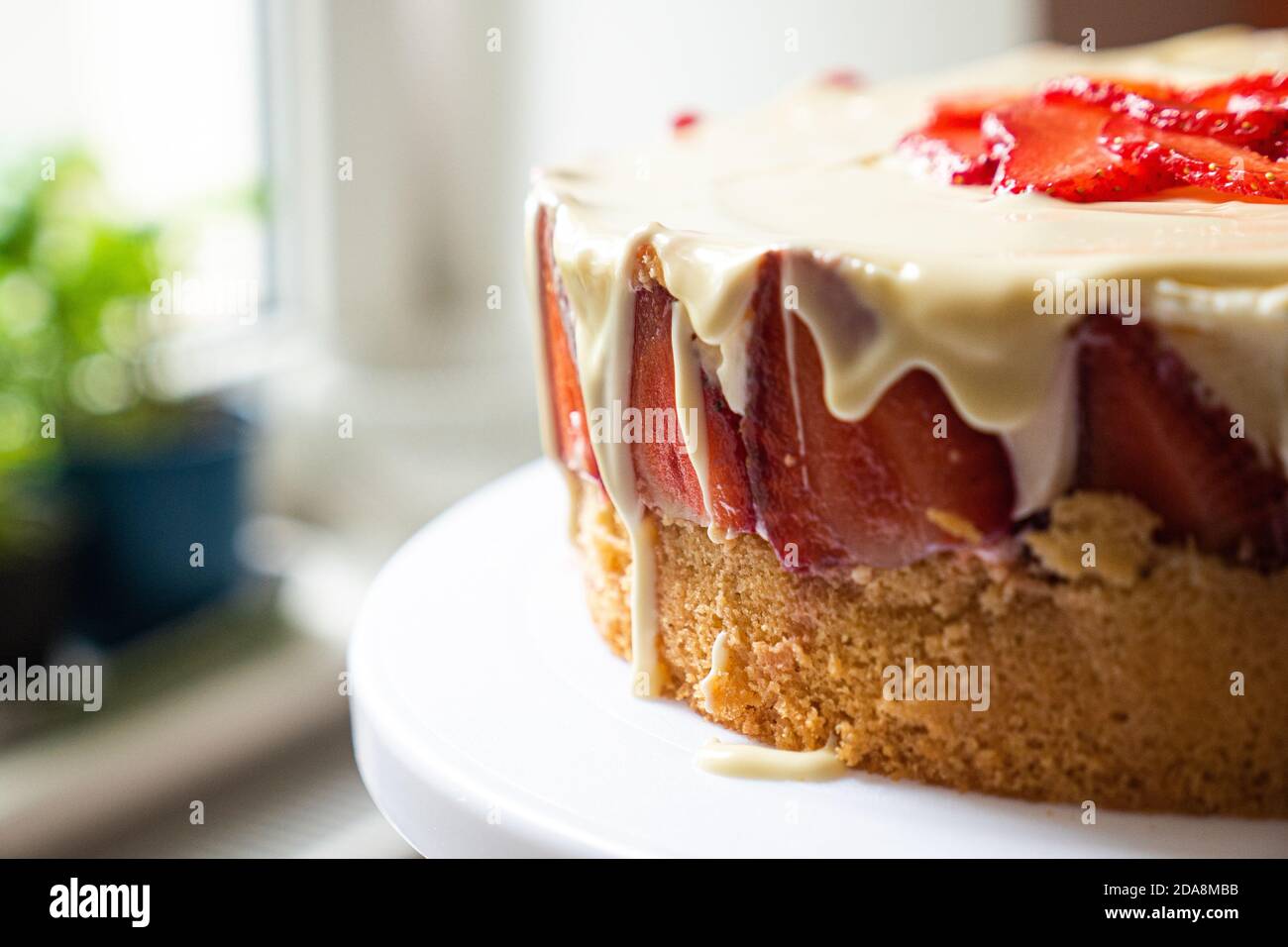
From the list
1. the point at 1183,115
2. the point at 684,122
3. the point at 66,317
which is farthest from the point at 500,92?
the point at 1183,115

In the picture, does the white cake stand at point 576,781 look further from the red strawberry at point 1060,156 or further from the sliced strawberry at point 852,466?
the red strawberry at point 1060,156

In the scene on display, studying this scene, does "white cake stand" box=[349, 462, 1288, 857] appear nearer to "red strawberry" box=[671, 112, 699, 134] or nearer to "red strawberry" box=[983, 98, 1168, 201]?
"red strawberry" box=[983, 98, 1168, 201]

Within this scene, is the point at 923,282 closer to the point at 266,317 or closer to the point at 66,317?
the point at 66,317

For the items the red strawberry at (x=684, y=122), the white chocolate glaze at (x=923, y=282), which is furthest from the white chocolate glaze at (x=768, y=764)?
the red strawberry at (x=684, y=122)

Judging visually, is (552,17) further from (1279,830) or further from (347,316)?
(1279,830)
